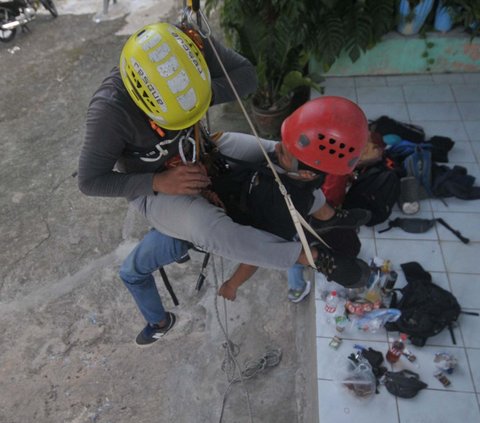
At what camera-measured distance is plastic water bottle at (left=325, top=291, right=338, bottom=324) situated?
3105mm

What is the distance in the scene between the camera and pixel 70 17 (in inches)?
336

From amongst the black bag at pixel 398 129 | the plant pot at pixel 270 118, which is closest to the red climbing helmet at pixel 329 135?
the black bag at pixel 398 129

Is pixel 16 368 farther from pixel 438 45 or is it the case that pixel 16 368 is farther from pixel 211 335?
pixel 438 45

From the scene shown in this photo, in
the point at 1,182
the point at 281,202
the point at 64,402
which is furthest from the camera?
the point at 1,182

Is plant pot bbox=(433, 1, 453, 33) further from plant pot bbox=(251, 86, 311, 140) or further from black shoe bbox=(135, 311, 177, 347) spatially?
black shoe bbox=(135, 311, 177, 347)

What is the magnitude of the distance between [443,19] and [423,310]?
12.5 feet

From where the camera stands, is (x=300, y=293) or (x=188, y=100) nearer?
(x=188, y=100)

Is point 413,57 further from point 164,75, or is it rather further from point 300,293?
point 164,75

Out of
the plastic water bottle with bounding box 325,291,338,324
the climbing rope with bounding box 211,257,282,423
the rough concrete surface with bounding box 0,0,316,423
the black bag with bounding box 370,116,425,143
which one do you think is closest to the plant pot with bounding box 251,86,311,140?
the black bag with bounding box 370,116,425,143

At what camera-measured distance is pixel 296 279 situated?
354cm

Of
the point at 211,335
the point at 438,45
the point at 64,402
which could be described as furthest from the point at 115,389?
the point at 438,45

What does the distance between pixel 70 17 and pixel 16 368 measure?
7448 millimetres

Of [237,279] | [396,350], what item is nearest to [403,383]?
[396,350]

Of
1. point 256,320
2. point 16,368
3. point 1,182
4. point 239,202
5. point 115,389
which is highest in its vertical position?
point 239,202
